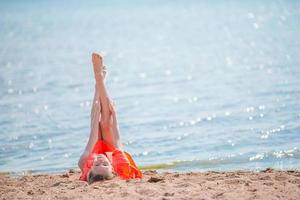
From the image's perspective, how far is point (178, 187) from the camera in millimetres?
8984

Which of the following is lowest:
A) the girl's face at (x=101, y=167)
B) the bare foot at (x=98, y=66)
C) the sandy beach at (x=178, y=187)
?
the sandy beach at (x=178, y=187)

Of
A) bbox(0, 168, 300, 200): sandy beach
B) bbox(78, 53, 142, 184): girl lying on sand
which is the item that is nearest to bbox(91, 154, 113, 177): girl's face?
bbox(78, 53, 142, 184): girl lying on sand

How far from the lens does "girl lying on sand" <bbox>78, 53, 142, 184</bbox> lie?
941 cm

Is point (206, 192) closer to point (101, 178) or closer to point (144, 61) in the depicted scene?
point (101, 178)

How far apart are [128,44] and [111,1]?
5810 cm

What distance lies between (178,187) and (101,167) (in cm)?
100

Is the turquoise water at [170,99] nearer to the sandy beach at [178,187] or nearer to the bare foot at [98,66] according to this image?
the sandy beach at [178,187]

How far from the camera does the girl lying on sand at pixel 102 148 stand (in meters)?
9.41

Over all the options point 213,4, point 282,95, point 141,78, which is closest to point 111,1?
point 213,4

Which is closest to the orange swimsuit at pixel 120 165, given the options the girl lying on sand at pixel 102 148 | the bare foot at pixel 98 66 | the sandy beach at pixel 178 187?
the girl lying on sand at pixel 102 148

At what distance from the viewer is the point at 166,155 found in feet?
40.9

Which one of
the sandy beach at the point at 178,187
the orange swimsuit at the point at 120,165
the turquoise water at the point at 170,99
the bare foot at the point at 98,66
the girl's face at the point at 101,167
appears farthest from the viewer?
the turquoise water at the point at 170,99

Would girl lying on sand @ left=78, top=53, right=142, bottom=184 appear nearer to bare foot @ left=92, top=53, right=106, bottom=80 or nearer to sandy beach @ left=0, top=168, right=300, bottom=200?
bare foot @ left=92, top=53, right=106, bottom=80

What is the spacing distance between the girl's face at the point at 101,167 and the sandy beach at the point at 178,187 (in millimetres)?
125
